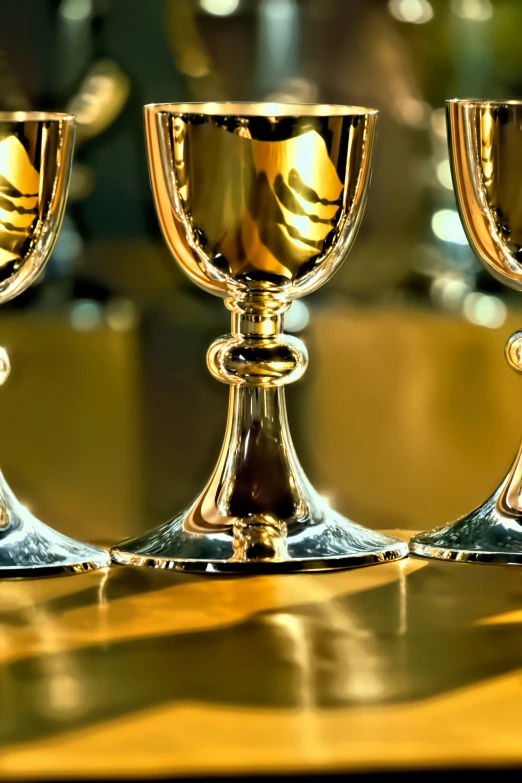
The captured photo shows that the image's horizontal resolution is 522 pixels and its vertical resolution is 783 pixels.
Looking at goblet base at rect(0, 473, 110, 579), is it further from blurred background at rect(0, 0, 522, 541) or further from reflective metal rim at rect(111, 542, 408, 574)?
blurred background at rect(0, 0, 522, 541)

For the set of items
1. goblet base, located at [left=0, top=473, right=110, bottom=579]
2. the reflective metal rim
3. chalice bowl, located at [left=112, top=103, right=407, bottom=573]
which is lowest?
the reflective metal rim

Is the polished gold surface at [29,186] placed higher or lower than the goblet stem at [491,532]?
higher

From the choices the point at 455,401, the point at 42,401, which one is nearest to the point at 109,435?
the point at 42,401

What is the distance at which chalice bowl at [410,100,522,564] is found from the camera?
47 cm

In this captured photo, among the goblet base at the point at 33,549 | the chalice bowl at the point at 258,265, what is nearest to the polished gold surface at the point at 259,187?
the chalice bowl at the point at 258,265

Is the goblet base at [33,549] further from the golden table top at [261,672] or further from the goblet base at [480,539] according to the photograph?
the goblet base at [480,539]

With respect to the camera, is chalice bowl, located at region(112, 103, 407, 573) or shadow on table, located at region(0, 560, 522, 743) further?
chalice bowl, located at region(112, 103, 407, 573)

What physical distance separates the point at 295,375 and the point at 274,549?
0.21 feet

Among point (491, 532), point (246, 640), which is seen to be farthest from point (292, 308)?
point (246, 640)

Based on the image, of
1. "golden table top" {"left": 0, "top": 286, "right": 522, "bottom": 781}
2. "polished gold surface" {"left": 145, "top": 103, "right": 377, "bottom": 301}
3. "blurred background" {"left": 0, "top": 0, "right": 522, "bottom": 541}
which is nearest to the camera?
"golden table top" {"left": 0, "top": 286, "right": 522, "bottom": 781}

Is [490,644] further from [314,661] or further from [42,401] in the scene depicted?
[42,401]

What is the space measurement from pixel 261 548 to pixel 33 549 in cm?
8

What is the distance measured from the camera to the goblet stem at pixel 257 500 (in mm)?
467

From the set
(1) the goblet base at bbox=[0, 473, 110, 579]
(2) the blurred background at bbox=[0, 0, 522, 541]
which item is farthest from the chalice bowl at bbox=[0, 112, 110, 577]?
(2) the blurred background at bbox=[0, 0, 522, 541]
